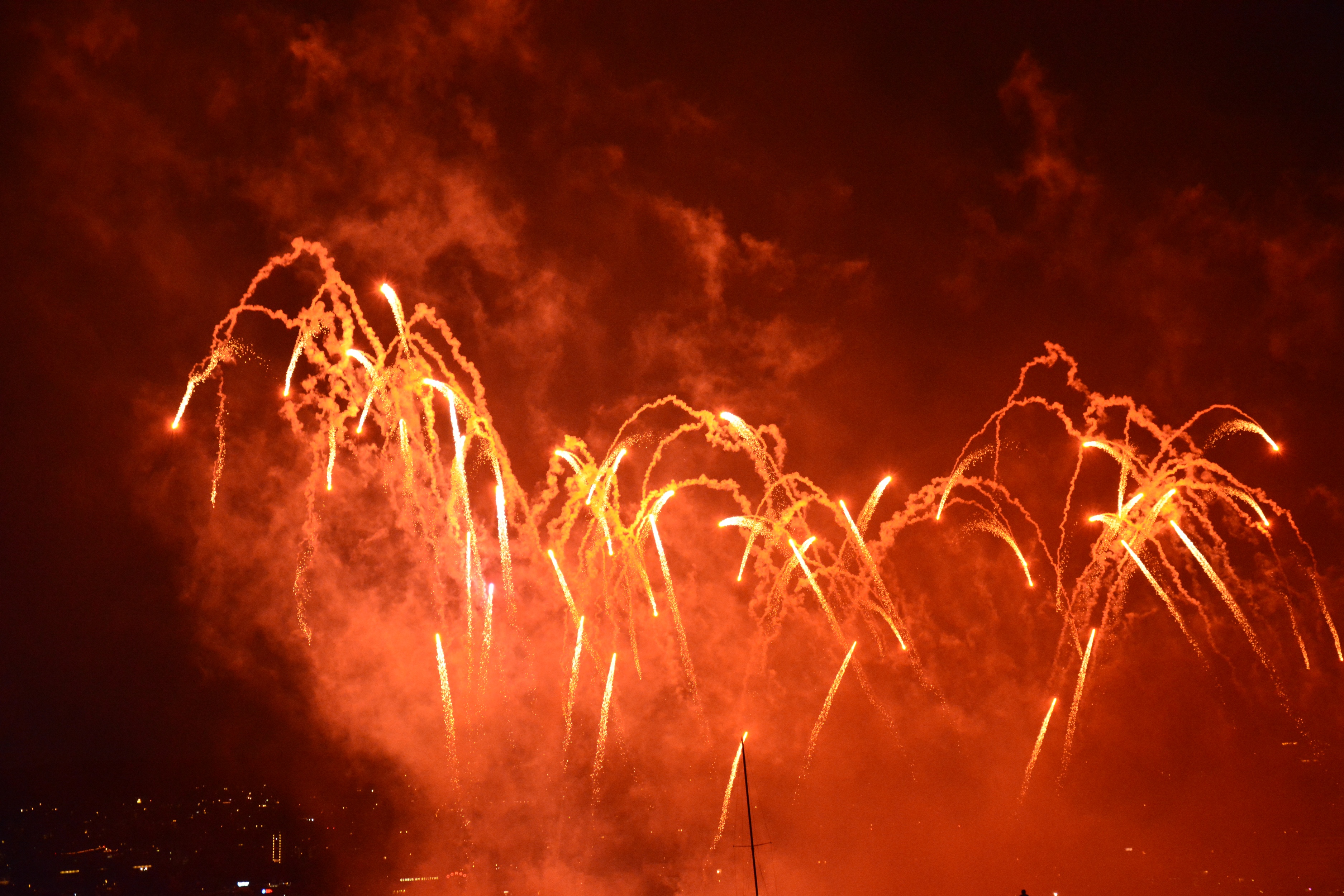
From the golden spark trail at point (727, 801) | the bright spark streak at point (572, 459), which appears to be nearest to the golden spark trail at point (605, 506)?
the bright spark streak at point (572, 459)

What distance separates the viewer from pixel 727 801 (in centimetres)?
3244

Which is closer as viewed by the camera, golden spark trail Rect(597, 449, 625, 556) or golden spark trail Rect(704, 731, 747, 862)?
golden spark trail Rect(597, 449, 625, 556)

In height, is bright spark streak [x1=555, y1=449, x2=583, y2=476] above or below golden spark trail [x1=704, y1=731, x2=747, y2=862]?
above

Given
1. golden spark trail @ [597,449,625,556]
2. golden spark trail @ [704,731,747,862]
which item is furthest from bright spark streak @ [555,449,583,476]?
golden spark trail @ [704,731,747,862]

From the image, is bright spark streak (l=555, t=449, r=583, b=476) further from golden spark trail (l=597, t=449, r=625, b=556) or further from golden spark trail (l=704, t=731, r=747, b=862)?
golden spark trail (l=704, t=731, r=747, b=862)

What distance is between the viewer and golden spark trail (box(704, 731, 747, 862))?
30828 millimetres

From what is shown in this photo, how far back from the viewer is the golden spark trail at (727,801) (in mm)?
30828

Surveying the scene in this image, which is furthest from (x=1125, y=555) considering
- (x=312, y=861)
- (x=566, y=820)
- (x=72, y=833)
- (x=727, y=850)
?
(x=72, y=833)

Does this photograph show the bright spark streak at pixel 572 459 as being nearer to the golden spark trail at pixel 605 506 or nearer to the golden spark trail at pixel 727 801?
the golden spark trail at pixel 605 506

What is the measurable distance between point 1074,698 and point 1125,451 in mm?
9647

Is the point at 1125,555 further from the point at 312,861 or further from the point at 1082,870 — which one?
the point at 312,861

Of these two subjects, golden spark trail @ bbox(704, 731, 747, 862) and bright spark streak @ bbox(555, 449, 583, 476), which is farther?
golden spark trail @ bbox(704, 731, 747, 862)

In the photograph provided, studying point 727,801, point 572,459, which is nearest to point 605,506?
point 572,459

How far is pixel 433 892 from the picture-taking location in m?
41.9
